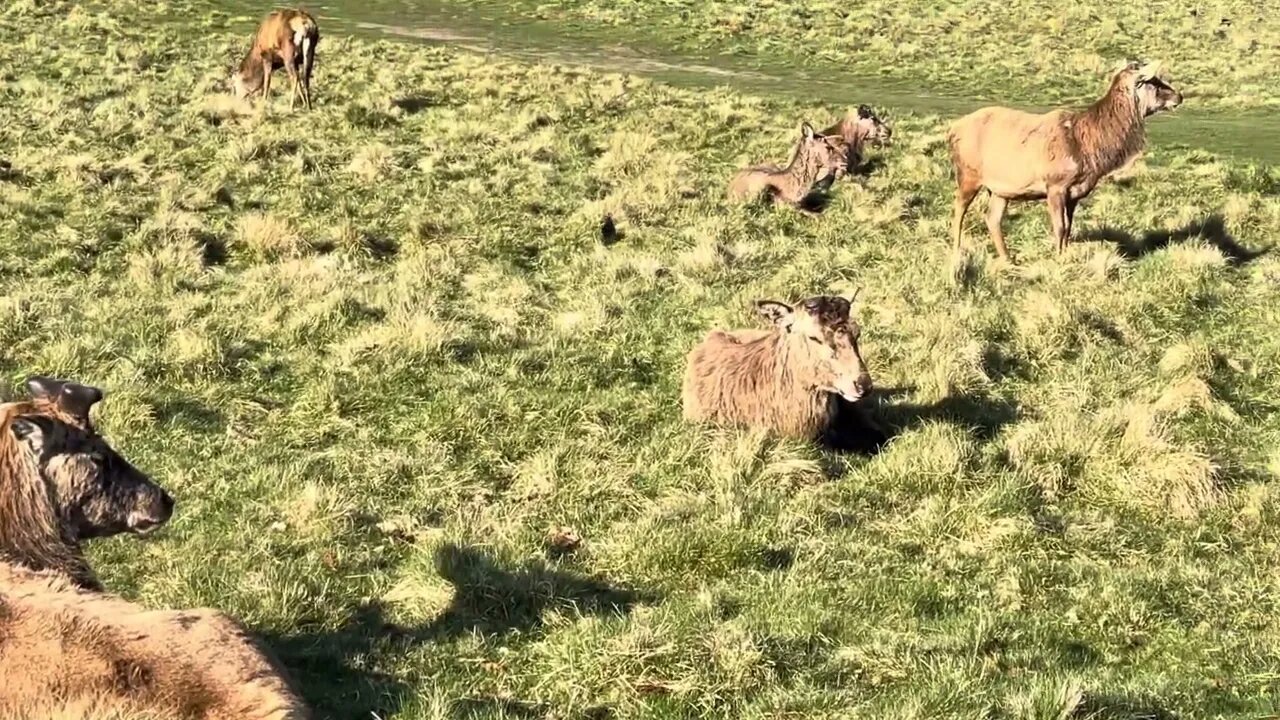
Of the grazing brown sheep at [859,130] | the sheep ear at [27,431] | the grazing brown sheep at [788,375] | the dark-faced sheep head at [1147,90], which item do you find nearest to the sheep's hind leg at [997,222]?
the dark-faced sheep head at [1147,90]

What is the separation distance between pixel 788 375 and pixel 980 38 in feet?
112

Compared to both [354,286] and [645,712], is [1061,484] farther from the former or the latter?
[354,286]

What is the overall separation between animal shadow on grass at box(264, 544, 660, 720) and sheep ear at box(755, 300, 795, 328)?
9.36 ft

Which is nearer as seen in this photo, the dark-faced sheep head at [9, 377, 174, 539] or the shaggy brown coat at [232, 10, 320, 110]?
the dark-faced sheep head at [9, 377, 174, 539]

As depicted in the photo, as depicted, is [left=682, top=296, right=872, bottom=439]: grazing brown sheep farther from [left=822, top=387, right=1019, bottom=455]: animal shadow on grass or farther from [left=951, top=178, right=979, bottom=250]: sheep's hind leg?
[left=951, top=178, right=979, bottom=250]: sheep's hind leg

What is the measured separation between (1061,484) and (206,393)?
645 cm

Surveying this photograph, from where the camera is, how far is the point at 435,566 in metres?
6.04

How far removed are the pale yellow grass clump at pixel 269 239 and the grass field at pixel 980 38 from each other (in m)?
20.9

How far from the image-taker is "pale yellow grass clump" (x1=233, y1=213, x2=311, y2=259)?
12.9 metres

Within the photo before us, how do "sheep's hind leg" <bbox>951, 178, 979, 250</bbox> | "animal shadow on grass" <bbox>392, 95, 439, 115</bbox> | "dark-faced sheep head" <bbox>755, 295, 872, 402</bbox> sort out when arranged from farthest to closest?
1. "animal shadow on grass" <bbox>392, 95, 439, 115</bbox>
2. "sheep's hind leg" <bbox>951, 178, 979, 250</bbox>
3. "dark-faced sheep head" <bbox>755, 295, 872, 402</bbox>

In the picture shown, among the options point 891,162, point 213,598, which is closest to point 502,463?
point 213,598

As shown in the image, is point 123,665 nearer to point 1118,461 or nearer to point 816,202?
point 1118,461

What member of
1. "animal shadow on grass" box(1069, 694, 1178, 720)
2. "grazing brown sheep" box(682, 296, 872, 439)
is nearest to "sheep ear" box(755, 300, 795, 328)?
"grazing brown sheep" box(682, 296, 872, 439)

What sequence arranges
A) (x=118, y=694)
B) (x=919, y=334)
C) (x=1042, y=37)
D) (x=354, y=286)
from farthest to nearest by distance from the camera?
(x=1042, y=37), (x=354, y=286), (x=919, y=334), (x=118, y=694)
